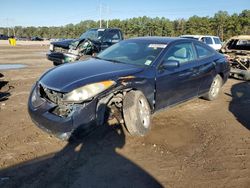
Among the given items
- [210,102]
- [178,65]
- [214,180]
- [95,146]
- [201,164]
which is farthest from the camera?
[210,102]

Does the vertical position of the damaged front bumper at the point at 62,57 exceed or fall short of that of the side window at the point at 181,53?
it falls short

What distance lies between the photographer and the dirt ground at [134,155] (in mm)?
3402

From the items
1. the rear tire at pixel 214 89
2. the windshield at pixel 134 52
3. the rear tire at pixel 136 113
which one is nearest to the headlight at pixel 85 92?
the rear tire at pixel 136 113

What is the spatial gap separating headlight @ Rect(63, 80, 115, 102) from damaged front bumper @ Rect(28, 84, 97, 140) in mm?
86

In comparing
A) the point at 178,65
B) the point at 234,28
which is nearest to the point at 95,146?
the point at 178,65

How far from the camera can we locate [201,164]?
152 inches

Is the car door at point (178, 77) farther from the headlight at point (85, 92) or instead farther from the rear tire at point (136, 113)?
the headlight at point (85, 92)

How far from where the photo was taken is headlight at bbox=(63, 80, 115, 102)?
3.97 metres

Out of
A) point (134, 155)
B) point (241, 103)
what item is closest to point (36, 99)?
point (134, 155)

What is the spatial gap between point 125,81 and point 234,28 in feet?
190

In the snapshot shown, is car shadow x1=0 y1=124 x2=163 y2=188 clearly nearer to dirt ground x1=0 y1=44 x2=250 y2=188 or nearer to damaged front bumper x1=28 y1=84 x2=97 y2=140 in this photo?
dirt ground x1=0 y1=44 x2=250 y2=188

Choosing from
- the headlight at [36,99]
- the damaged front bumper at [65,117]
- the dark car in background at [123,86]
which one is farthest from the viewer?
the headlight at [36,99]

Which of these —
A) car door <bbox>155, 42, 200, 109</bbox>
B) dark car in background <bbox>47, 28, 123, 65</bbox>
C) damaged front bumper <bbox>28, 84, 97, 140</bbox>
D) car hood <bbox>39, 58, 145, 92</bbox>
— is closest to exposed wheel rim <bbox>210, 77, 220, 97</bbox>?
car door <bbox>155, 42, 200, 109</bbox>

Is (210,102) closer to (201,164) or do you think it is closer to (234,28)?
(201,164)
